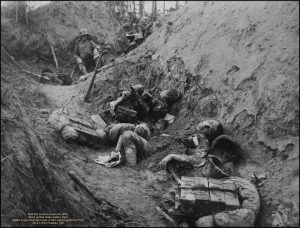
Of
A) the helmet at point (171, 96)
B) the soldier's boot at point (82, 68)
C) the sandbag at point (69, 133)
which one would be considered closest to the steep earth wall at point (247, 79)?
the helmet at point (171, 96)

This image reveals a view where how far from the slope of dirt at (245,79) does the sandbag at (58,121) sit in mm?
1436

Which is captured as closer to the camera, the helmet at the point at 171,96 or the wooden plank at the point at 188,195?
the wooden plank at the point at 188,195

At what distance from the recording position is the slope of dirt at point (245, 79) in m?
3.81

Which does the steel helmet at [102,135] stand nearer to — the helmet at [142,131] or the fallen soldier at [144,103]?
the helmet at [142,131]

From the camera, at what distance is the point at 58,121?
18.0ft

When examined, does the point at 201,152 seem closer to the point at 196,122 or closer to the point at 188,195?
the point at 196,122

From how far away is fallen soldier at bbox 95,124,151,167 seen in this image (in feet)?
16.3

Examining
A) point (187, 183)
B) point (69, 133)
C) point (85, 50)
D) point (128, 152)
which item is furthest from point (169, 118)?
point (85, 50)

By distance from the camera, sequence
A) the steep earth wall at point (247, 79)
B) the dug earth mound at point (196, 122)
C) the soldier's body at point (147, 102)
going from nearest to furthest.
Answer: the dug earth mound at point (196, 122) → the steep earth wall at point (247, 79) → the soldier's body at point (147, 102)

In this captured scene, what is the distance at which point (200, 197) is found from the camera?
11.1ft

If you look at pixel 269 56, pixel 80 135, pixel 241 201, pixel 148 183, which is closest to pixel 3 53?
pixel 80 135

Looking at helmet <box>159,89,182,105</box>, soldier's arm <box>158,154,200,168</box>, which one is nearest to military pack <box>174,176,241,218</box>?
soldier's arm <box>158,154,200,168</box>

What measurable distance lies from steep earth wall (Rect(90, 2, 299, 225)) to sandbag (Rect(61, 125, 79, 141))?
1727 mm

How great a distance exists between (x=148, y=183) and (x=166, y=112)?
2111 mm
